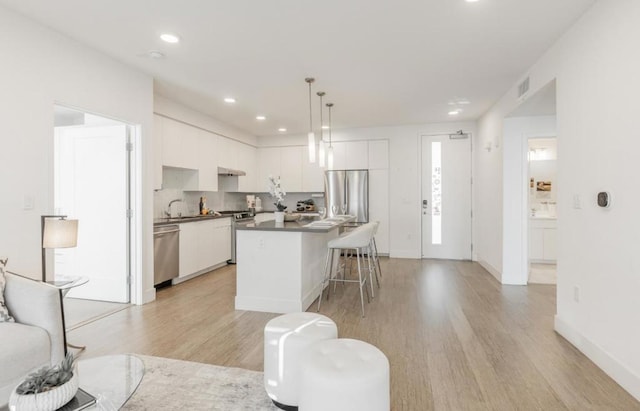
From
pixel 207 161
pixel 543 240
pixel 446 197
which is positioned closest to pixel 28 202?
pixel 207 161

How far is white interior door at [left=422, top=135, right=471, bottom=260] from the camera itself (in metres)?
6.47

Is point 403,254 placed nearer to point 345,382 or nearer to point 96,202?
point 96,202

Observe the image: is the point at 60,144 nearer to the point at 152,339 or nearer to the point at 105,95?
the point at 105,95

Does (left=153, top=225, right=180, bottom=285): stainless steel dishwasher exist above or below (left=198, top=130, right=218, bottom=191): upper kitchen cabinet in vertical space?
below

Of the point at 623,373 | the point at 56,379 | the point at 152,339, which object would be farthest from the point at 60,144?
the point at 623,373

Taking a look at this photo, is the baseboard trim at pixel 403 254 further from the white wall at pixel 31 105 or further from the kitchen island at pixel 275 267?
the white wall at pixel 31 105

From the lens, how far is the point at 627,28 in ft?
7.07

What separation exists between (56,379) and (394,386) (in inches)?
70.8

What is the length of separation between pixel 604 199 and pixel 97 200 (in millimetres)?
4821

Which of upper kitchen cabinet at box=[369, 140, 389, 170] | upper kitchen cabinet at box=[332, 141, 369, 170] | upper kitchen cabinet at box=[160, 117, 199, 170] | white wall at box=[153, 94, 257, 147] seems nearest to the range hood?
white wall at box=[153, 94, 257, 147]

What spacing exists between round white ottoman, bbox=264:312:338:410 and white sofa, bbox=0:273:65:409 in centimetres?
128

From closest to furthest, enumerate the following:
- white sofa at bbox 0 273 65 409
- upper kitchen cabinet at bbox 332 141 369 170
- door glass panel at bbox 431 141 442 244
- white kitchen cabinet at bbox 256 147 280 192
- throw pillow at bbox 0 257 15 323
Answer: white sofa at bbox 0 273 65 409 → throw pillow at bbox 0 257 15 323 → door glass panel at bbox 431 141 442 244 → upper kitchen cabinet at bbox 332 141 369 170 → white kitchen cabinet at bbox 256 147 280 192

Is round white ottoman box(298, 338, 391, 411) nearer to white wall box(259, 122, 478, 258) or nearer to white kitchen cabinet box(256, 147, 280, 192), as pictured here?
white wall box(259, 122, 478, 258)

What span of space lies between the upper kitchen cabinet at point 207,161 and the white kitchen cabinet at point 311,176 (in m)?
1.99
